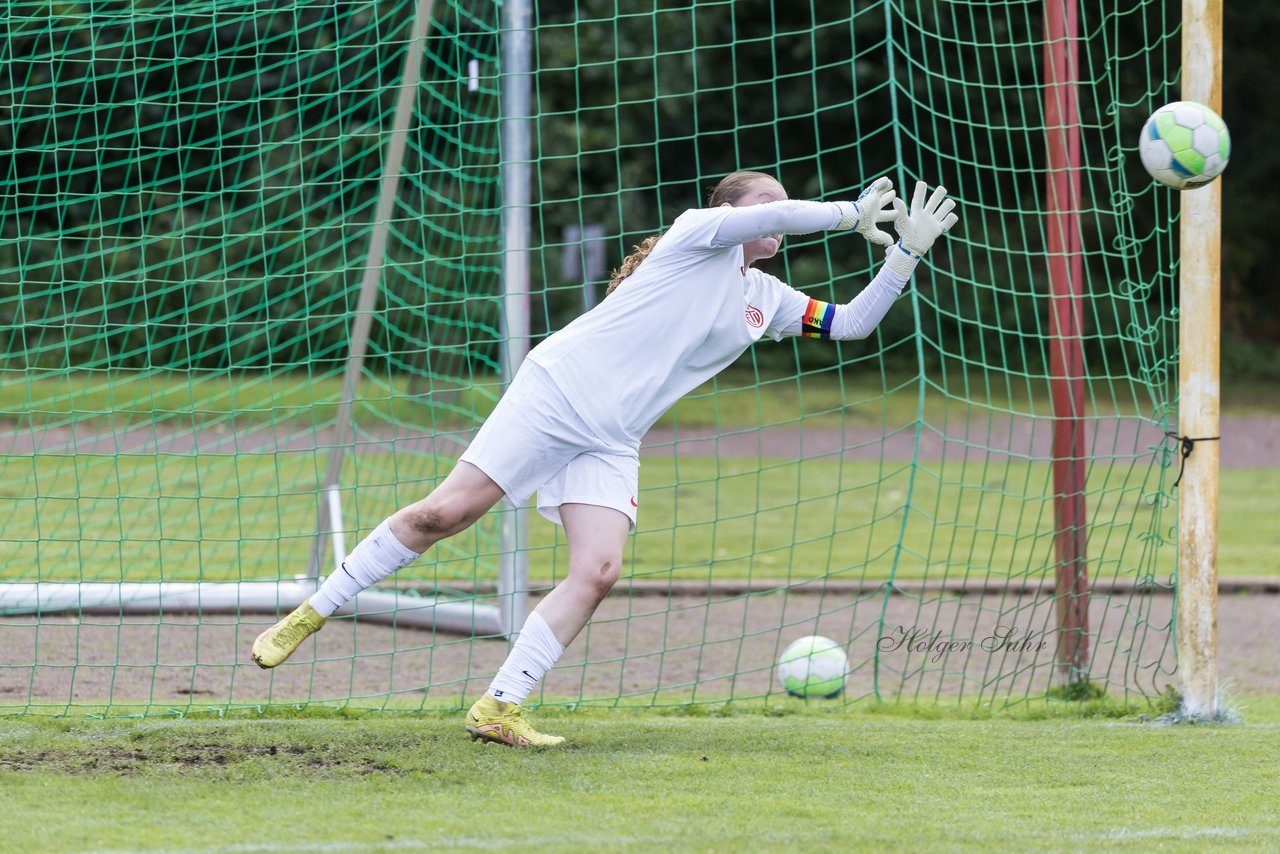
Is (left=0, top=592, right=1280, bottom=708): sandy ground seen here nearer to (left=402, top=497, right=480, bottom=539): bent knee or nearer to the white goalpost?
the white goalpost

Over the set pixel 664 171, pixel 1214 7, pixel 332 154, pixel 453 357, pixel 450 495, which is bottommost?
pixel 450 495

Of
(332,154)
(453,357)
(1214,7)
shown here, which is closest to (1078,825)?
(1214,7)

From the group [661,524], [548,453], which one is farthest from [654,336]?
[661,524]

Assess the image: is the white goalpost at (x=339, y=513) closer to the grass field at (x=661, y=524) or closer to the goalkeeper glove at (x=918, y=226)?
the grass field at (x=661, y=524)

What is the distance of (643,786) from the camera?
4.11 meters

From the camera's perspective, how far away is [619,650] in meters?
7.05

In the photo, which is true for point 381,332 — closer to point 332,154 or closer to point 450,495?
point 332,154

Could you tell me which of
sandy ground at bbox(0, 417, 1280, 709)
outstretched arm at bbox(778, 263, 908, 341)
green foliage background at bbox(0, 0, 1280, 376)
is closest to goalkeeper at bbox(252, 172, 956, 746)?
outstretched arm at bbox(778, 263, 908, 341)

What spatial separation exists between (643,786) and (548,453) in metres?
1.06

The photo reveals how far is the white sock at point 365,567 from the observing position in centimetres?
456

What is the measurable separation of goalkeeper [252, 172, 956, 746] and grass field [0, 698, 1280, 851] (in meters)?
0.38

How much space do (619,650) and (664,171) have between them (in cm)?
1669

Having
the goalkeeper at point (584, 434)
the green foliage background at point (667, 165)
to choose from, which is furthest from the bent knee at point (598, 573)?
the green foliage background at point (667, 165)

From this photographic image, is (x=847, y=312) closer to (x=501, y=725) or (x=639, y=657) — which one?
(x=501, y=725)
